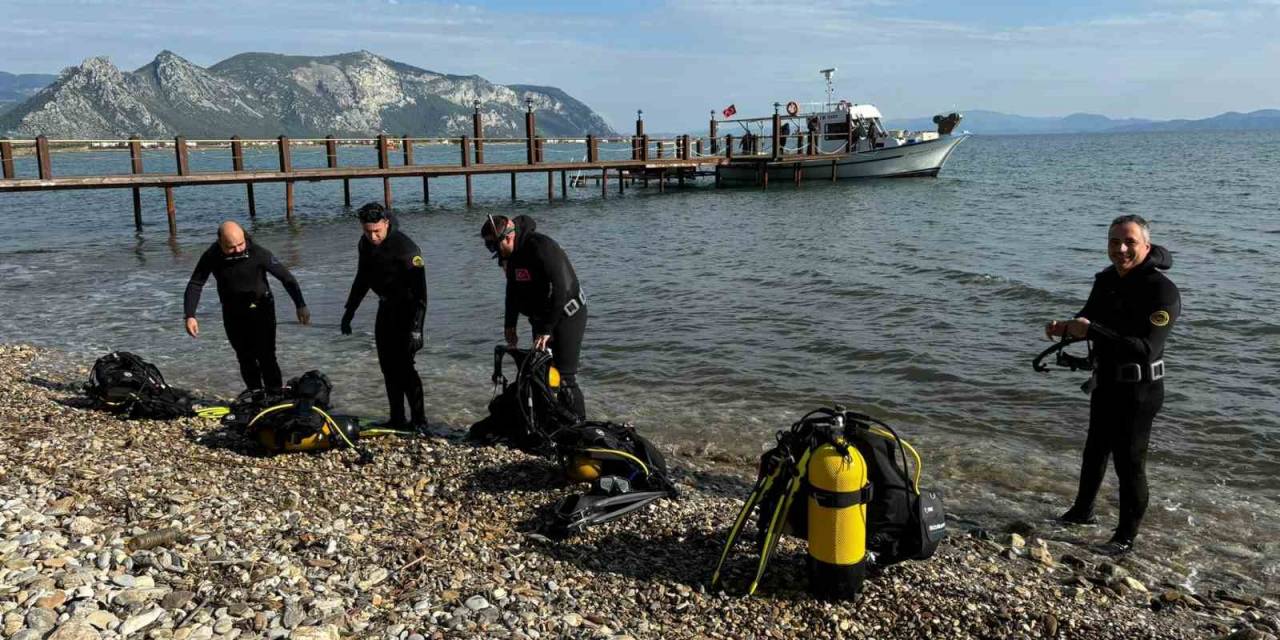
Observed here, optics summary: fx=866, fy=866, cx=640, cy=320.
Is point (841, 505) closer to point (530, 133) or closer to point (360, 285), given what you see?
point (360, 285)

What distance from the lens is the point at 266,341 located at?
7539mm

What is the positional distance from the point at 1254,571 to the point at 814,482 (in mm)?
3351

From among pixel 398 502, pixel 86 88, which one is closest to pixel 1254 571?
pixel 398 502

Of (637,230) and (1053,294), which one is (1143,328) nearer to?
(1053,294)

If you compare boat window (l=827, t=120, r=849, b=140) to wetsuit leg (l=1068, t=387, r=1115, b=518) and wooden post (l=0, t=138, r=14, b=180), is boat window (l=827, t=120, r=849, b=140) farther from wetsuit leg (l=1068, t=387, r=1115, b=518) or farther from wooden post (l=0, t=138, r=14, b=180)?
wetsuit leg (l=1068, t=387, r=1115, b=518)

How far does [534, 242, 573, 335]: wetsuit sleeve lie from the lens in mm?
6328

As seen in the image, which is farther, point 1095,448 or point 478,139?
point 478,139

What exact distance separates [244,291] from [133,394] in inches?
53.9

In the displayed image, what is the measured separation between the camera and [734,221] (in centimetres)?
2862

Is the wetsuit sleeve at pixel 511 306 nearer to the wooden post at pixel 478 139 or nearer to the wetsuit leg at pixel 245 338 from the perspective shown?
the wetsuit leg at pixel 245 338

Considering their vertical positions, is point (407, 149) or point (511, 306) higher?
point (407, 149)

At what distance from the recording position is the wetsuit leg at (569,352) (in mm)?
6508

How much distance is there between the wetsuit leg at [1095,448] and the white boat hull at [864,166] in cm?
3823

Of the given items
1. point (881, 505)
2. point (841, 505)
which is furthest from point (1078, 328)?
point (841, 505)
